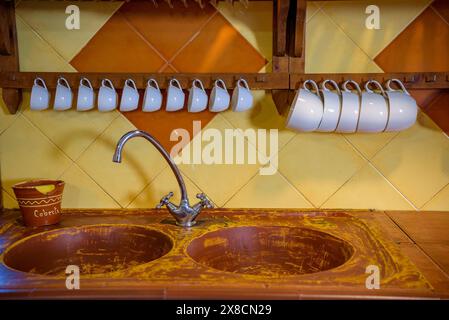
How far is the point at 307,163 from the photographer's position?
58.9 inches

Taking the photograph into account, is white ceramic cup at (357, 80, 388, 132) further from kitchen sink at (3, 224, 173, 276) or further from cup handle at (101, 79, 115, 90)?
cup handle at (101, 79, 115, 90)

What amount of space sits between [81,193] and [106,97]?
38 cm

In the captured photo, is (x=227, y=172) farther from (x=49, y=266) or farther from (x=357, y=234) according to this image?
(x=49, y=266)

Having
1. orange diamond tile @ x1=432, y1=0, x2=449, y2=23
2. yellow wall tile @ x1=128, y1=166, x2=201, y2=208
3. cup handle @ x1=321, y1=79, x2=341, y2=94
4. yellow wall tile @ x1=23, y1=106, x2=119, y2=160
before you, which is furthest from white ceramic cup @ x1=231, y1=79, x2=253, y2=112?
orange diamond tile @ x1=432, y1=0, x2=449, y2=23

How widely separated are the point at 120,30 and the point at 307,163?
2.66ft

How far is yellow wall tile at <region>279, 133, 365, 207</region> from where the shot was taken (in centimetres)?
149

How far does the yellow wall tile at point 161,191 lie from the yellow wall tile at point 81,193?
0.32ft

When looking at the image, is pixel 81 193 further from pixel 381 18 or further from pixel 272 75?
pixel 381 18

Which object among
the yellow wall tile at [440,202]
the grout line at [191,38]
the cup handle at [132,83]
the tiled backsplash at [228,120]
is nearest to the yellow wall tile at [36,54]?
the tiled backsplash at [228,120]

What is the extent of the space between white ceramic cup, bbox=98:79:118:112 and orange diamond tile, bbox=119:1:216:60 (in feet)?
0.74

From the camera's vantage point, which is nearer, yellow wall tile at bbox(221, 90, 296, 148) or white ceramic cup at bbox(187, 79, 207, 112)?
white ceramic cup at bbox(187, 79, 207, 112)

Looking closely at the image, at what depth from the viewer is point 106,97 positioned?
1356 millimetres

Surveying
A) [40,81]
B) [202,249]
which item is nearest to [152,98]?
[40,81]

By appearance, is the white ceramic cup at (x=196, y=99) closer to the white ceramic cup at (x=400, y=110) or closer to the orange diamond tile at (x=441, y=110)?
the white ceramic cup at (x=400, y=110)
